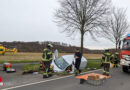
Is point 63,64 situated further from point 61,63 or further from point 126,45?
point 126,45

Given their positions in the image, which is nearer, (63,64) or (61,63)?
(63,64)

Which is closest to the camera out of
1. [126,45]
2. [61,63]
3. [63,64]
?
[126,45]

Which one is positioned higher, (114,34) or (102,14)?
(102,14)

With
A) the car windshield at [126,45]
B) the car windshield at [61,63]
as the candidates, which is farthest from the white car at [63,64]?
the car windshield at [126,45]

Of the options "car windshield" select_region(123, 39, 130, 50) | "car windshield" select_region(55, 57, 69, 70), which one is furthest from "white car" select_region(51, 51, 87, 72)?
"car windshield" select_region(123, 39, 130, 50)

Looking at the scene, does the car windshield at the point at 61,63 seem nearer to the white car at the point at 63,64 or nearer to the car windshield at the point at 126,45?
the white car at the point at 63,64

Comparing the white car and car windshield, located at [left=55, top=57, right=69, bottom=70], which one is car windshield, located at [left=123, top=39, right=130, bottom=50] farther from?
car windshield, located at [left=55, top=57, right=69, bottom=70]

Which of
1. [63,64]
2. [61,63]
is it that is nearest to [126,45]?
[63,64]

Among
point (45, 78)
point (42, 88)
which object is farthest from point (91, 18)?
point (42, 88)

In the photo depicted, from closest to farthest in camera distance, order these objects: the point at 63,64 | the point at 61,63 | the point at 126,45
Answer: the point at 126,45 < the point at 63,64 < the point at 61,63

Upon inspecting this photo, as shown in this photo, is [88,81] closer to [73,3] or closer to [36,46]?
[73,3]

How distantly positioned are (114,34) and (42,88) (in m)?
16.9

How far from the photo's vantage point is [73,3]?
12469 mm

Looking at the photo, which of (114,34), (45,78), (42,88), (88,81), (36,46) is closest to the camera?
(42,88)
